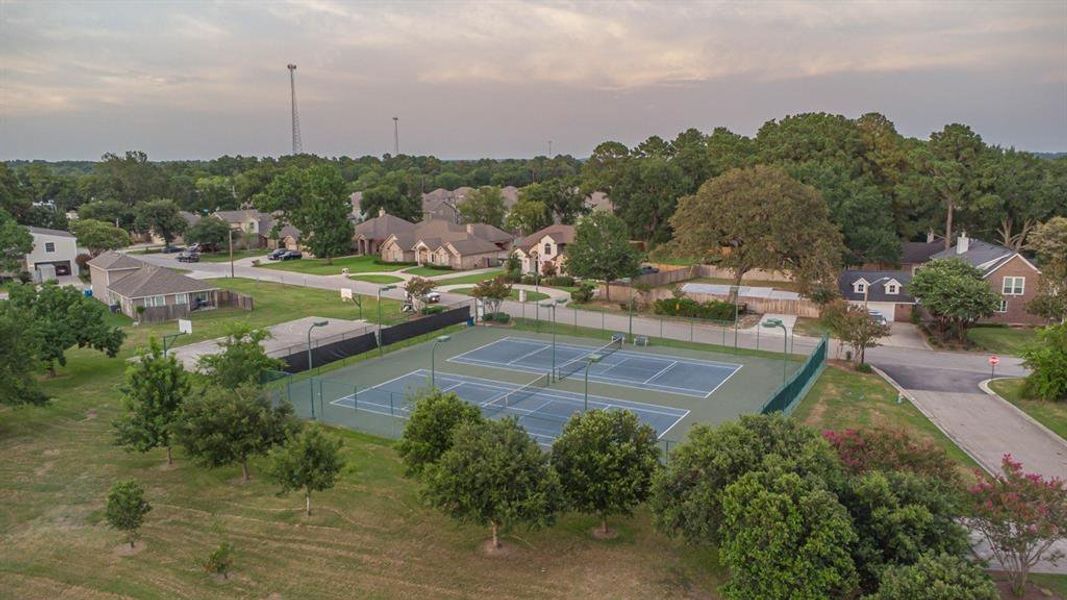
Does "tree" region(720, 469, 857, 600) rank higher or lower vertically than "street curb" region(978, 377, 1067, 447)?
higher

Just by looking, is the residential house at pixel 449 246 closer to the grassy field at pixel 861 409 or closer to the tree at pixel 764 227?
the tree at pixel 764 227

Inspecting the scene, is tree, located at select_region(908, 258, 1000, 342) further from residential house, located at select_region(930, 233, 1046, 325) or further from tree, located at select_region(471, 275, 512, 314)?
tree, located at select_region(471, 275, 512, 314)

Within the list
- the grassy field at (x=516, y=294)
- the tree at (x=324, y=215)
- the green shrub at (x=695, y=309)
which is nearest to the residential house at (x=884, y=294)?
the green shrub at (x=695, y=309)

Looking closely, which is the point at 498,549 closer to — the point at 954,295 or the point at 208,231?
the point at 954,295

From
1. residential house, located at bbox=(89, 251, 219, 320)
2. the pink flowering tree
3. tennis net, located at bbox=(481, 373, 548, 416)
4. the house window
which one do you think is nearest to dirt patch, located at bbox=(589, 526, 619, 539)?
the pink flowering tree

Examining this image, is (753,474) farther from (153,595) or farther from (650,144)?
(650,144)

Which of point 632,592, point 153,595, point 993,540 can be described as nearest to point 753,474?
point 632,592
